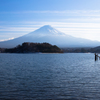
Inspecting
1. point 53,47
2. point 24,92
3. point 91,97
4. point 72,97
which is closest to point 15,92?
point 24,92

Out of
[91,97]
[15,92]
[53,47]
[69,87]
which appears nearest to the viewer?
[91,97]

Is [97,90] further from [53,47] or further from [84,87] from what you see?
[53,47]

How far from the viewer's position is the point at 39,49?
418 ft

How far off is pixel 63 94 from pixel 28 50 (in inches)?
4610

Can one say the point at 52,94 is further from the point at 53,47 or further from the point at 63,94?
A: the point at 53,47

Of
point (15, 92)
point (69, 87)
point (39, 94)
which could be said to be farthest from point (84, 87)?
point (15, 92)

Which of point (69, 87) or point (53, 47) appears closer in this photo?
point (69, 87)

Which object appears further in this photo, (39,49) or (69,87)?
(39,49)

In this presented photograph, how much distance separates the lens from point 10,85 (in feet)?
42.9

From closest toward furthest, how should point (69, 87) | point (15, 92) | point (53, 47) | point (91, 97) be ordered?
1. point (91, 97)
2. point (15, 92)
3. point (69, 87)
4. point (53, 47)

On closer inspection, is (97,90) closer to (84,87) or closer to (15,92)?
(84,87)

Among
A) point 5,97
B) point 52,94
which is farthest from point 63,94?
point 5,97

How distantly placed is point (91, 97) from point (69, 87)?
7.93ft

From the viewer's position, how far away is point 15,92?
11266 millimetres
